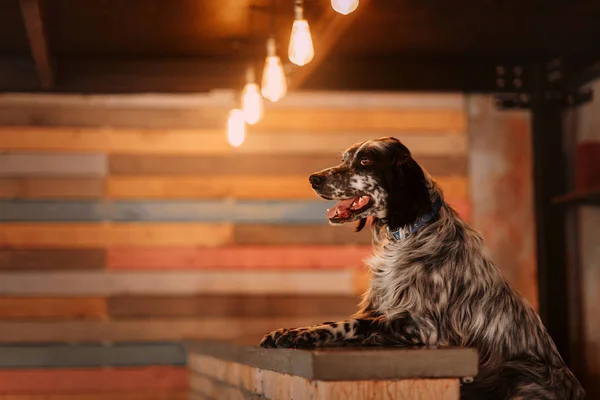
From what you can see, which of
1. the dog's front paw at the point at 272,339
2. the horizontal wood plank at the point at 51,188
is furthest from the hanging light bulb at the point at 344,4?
the horizontal wood plank at the point at 51,188

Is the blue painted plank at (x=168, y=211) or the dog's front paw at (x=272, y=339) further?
the blue painted plank at (x=168, y=211)

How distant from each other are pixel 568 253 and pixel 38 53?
3.72m

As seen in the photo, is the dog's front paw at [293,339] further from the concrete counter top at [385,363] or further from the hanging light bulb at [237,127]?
the hanging light bulb at [237,127]

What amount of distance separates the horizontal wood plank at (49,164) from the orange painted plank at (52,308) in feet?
2.71

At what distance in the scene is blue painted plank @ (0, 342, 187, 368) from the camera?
712cm

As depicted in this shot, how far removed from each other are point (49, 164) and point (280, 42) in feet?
6.05

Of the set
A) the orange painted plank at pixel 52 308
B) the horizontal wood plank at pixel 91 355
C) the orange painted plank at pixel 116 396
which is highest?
the orange painted plank at pixel 52 308

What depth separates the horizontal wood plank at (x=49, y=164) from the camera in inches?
284

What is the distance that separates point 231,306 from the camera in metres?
7.28

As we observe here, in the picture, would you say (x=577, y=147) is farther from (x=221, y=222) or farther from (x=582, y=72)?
(x=221, y=222)

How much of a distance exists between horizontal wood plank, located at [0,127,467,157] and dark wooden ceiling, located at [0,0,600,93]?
12.5 inches

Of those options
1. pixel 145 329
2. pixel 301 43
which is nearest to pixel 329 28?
pixel 301 43

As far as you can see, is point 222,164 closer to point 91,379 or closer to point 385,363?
point 91,379

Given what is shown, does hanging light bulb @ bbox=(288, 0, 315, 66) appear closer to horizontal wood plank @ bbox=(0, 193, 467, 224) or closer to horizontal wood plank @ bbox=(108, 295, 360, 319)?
horizontal wood plank @ bbox=(0, 193, 467, 224)
